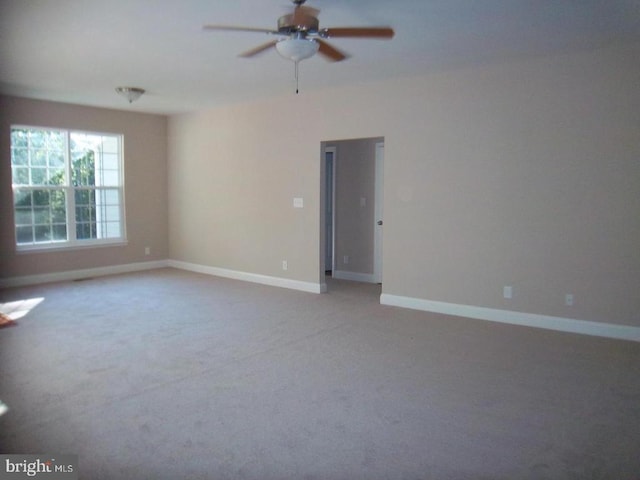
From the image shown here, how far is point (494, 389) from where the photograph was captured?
320 centimetres

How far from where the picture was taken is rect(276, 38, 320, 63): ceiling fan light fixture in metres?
3.08

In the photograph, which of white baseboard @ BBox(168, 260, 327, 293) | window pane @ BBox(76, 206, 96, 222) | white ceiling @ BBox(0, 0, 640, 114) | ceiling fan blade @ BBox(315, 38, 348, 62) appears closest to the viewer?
white ceiling @ BBox(0, 0, 640, 114)

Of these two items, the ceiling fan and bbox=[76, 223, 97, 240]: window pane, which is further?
bbox=[76, 223, 97, 240]: window pane

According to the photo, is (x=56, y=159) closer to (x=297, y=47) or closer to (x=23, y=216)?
(x=23, y=216)

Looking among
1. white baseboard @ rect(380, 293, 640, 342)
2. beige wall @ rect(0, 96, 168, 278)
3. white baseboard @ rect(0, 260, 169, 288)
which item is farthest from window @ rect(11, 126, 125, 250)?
white baseboard @ rect(380, 293, 640, 342)

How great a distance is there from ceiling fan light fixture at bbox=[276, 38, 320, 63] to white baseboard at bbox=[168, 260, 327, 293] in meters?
3.60

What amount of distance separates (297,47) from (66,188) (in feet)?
17.8

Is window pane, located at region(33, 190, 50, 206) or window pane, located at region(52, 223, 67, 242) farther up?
window pane, located at region(33, 190, 50, 206)

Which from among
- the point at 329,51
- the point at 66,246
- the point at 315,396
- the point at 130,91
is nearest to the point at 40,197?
the point at 66,246

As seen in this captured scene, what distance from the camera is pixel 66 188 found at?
7.01m

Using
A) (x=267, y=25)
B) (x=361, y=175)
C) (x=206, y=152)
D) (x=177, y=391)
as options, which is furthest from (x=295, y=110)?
(x=177, y=391)

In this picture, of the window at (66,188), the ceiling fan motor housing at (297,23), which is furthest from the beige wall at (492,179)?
the window at (66,188)

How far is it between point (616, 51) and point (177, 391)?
4614 millimetres

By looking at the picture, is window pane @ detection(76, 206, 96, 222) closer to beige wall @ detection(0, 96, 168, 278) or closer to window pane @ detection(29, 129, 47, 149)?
beige wall @ detection(0, 96, 168, 278)
